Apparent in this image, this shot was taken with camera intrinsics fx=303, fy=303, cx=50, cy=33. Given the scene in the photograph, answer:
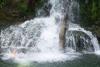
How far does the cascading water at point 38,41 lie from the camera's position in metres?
12.8

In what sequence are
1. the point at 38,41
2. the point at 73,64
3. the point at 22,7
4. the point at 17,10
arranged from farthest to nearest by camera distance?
1. the point at 22,7
2. the point at 17,10
3. the point at 38,41
4. the point at 73,64

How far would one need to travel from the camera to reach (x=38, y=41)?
47.0 ft

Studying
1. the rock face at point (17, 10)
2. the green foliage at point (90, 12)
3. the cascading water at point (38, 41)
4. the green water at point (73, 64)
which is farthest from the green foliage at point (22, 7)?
the green water at point (73, 64)

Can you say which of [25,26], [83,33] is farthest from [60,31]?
[25,26]

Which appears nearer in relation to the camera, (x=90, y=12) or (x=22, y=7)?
(x=90, y=12)

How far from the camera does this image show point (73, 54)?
43.2 ft

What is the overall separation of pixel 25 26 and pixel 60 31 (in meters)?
2.37

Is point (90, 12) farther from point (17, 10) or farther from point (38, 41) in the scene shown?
point (17, 10)

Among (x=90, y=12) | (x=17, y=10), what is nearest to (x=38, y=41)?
(x=17, y=10)

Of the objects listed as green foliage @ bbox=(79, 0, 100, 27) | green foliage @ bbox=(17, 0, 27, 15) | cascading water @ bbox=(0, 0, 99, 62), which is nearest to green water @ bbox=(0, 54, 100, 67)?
cascading water @ bbox=(0, 0, 99, 62)

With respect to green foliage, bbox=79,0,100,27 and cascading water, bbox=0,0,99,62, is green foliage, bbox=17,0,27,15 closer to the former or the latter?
cascading water, bbox=0,0,99,62

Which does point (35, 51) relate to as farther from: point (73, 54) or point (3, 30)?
point (3, 30)

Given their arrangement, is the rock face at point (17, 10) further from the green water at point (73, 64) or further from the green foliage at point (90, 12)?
the green water at point (73, 64)

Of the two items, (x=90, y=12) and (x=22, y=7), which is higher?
(x=22, y=7)
